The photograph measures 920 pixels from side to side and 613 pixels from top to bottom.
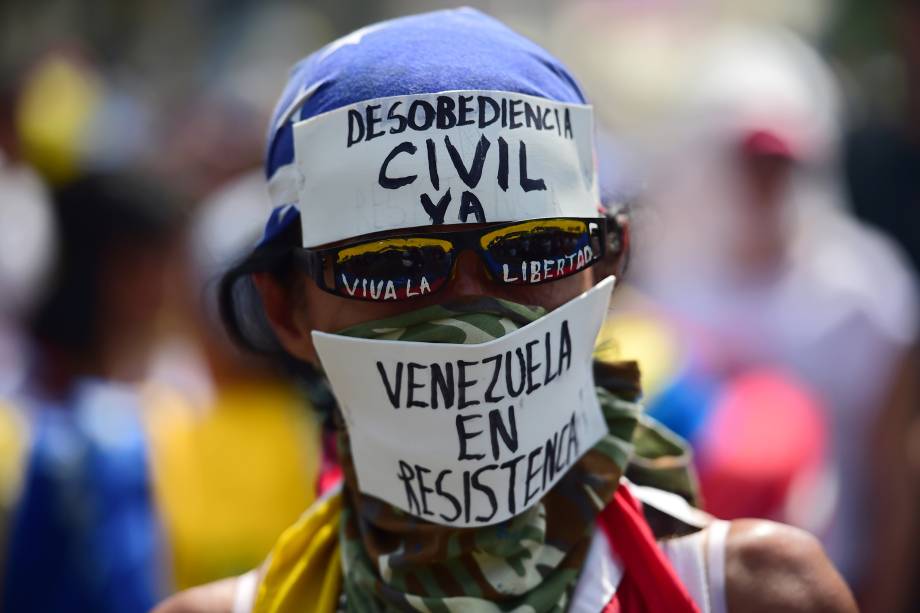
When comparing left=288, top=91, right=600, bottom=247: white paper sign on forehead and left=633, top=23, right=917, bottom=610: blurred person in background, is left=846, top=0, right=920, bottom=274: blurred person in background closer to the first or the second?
left=633, top=23, right=917, bottom=610: blurred person in background

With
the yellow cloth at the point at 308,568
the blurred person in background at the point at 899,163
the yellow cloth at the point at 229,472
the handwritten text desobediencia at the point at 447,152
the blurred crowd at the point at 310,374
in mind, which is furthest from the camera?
the blurred person in background at the point at 899,163

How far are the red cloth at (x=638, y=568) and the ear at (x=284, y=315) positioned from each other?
612mm

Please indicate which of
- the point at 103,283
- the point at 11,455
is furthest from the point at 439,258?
the point at 103,283

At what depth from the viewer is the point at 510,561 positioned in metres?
2.14

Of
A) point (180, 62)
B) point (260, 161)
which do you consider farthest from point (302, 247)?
point (180, 62)

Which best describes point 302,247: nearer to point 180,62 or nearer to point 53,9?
point 53,9

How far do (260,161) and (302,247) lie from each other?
3.97 meters

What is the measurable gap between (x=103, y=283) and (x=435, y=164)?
8.44 ft

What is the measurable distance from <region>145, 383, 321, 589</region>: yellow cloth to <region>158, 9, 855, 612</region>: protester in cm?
119

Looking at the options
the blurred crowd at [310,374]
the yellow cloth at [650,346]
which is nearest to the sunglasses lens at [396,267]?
the blurred crowd at [310,374]

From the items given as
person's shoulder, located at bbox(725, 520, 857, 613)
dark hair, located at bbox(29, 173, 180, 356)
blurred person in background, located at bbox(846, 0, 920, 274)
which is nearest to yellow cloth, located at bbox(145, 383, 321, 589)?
dark hair, located at bbox(29, 173, 180, 356)

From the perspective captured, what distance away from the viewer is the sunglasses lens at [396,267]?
6.84ft

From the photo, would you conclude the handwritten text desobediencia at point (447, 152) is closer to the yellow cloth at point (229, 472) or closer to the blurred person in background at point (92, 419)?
the yellow cloth at point (229, 472)

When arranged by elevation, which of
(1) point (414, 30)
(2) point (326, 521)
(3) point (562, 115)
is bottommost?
(2) point (326, 521)
